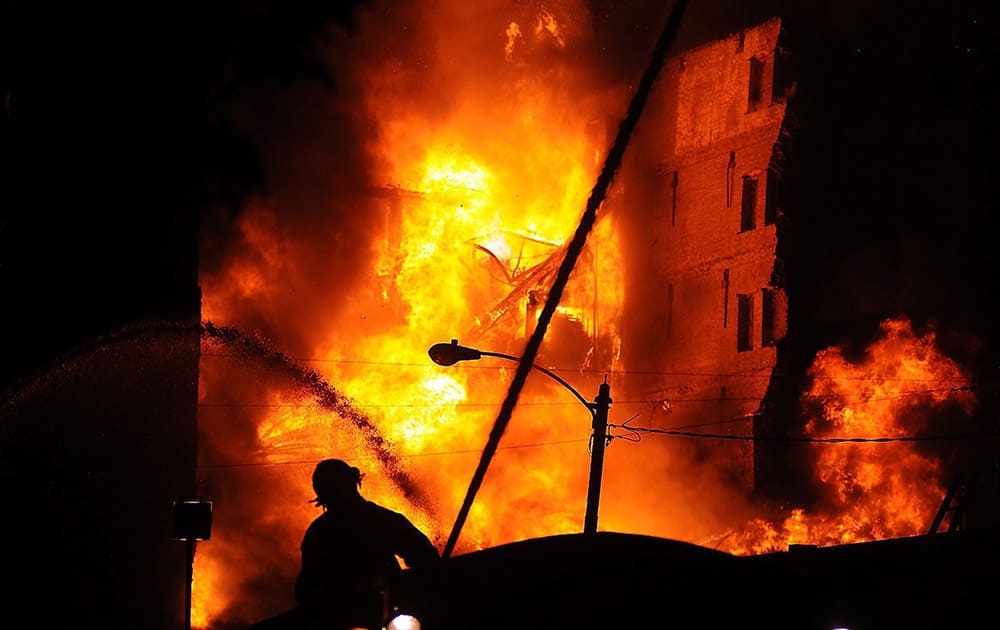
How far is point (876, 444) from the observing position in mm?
41250

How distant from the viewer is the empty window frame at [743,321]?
43.1 m

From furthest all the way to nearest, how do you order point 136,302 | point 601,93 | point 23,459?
point 601,93
point 136,302
point 23,459

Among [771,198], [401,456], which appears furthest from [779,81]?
[401,456]

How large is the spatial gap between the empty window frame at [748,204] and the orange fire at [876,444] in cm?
598

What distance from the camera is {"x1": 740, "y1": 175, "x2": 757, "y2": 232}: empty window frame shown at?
4378 centimetres

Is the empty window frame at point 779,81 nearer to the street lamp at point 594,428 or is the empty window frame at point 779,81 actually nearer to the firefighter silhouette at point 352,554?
the street lamp at point 594,428

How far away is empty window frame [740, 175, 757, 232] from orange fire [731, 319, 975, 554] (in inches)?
236

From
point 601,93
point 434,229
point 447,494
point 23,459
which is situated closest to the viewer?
point 23,459

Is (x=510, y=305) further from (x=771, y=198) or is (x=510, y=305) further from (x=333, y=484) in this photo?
(x=333, y=484)

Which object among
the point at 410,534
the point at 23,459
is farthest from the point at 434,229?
the point at 410,534

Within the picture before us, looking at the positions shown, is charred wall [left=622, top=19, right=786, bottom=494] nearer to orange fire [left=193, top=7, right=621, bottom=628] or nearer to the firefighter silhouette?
orange fire [left=193, top=7, right=621, bottom=628]

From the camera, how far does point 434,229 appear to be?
5047cm

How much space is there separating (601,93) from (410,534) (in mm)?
49314

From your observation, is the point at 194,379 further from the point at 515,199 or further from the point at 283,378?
Result: the point at 515,199
